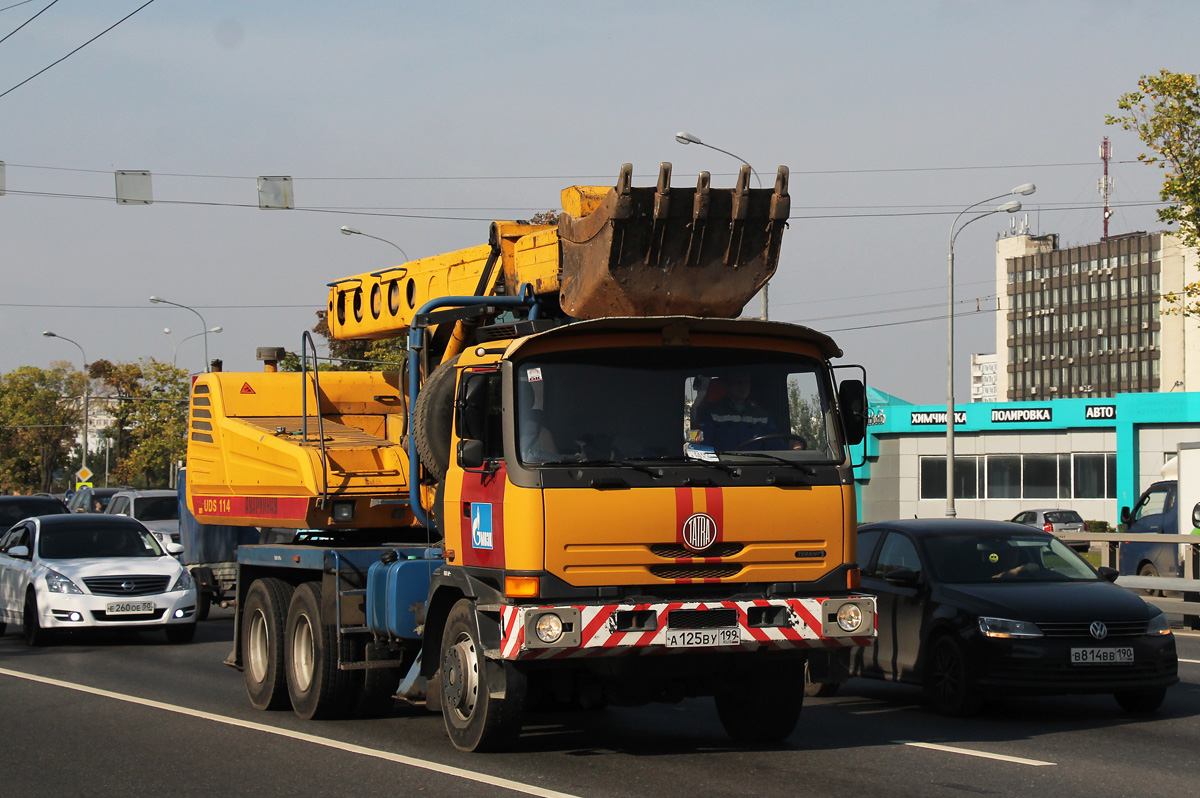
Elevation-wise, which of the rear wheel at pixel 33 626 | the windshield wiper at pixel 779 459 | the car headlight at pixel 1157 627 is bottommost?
the rear wheel at pixel 33 626

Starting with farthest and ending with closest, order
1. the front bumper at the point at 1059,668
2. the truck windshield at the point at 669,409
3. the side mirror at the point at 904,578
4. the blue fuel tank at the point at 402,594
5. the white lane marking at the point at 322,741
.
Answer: the side mirror at the point at 904,578 → the front bumper at the point at 1059,668 → the blue fuel tank at the point at 402,594 → the truck windshield at the point at 669,409 → the white lane marking at the point at 322,741

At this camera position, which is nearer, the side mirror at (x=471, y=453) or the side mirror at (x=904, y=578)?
the side mirror at (x=471, y=453)

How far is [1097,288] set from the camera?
147 metres

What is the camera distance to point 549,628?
780cm

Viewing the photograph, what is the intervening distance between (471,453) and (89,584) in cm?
1069

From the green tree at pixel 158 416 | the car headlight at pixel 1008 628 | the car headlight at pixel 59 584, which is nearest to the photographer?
the car headlight at pixel 1008 628

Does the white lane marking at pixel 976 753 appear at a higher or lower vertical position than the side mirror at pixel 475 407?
lower

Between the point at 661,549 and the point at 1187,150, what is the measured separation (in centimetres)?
2289

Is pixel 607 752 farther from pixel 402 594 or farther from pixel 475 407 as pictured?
pixel 475 407

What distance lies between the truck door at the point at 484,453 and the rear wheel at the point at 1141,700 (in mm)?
5071

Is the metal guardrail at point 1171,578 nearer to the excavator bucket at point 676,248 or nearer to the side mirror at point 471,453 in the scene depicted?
the excavator bucket at point 676,248

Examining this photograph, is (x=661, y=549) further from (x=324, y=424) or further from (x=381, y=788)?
(x=324, y=424)

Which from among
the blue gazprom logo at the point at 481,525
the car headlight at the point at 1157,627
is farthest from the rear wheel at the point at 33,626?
the car headlight at the point at 1157,627

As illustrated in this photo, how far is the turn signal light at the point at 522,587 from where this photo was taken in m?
7.86
